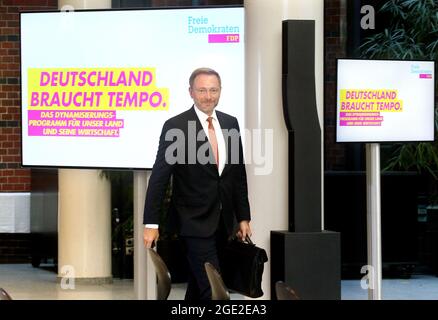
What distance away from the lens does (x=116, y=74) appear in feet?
17.8

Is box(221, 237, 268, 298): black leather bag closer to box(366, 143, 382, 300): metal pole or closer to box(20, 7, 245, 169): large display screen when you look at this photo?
box(20, 7, 245, 169): large display screen

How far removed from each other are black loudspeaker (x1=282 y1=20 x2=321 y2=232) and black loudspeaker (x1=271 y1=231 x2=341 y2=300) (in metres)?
0.07

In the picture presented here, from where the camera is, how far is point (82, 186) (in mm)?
9320

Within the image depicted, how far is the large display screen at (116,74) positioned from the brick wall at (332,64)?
5.07m

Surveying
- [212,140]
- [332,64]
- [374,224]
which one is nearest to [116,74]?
[212,140]

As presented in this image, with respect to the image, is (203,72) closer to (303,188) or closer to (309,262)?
(303,188)

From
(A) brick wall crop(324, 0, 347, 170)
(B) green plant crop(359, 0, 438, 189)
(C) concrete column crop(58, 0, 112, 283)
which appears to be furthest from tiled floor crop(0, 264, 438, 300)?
(A) brick wall crop(324, 0, 347, 170)

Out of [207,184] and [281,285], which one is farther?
[207,184]

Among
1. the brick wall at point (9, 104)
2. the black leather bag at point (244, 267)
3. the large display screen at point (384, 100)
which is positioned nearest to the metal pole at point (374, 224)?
the large display screen at point (384, 100)

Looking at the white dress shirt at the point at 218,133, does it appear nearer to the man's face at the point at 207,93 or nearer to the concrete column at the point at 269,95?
the man's face at the point at 207,93

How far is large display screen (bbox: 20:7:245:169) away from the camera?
17.4ft
